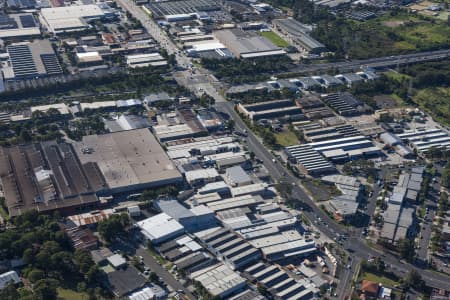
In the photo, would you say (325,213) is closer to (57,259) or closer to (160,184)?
(160,184)

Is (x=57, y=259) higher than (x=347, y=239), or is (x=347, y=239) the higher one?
(x=57, y=259)

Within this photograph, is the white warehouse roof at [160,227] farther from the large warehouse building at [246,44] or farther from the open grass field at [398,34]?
the open grass field at [398,34]

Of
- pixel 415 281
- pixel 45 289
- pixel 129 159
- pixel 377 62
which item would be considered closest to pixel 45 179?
pixel 129 159

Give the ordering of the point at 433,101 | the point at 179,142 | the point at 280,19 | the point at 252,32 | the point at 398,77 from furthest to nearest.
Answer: the point at 280,19
the point at 252,32
the point at 398,77
the point at 433,101
the point at 179,142

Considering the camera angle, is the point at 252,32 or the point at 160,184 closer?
the point at 160,184

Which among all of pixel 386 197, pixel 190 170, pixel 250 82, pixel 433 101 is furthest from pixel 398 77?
pixel 190 170

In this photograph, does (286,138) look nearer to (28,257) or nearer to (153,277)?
(153,277)
